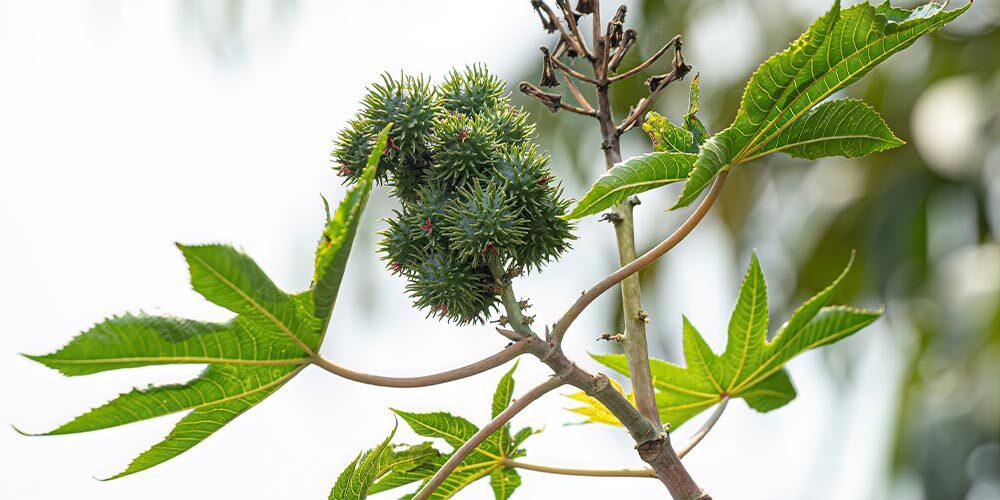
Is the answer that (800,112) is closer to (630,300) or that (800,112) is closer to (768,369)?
(630,300)

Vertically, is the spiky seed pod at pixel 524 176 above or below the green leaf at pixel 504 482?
above

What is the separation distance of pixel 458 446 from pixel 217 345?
392mm

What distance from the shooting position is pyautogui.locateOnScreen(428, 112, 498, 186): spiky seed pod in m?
0.98

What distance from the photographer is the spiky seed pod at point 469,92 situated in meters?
1.08

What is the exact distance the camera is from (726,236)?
4.66m

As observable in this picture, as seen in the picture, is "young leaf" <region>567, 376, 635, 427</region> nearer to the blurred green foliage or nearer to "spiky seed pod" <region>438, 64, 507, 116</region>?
"spiky seed pod" <region>438, 64, 507, 116</region>

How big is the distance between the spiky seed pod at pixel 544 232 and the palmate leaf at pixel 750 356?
26cm

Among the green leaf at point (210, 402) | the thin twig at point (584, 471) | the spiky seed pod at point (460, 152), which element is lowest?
the thin twig at point (584, 471)

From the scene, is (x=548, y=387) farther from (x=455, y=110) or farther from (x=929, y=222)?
(x=929, y=222)

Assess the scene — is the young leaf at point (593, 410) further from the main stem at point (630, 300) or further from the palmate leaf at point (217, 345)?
the palmate leaf at point (217, 345)

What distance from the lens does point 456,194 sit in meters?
1.00

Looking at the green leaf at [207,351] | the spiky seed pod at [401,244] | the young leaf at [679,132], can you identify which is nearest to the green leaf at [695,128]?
the young leaf at [679,132]

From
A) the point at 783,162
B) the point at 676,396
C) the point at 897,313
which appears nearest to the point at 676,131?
the point at 676,396

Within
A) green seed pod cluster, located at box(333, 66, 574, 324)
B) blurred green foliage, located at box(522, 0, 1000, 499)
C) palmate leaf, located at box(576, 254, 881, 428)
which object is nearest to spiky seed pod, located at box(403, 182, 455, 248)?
green seed pod cluster, located at box(333, 66, 574, 324)
